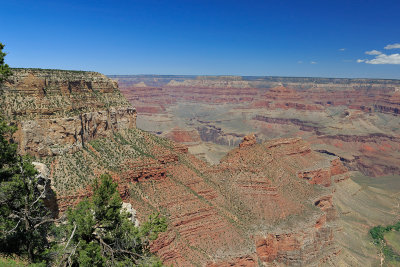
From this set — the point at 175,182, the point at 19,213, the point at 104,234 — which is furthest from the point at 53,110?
the point at 19,213

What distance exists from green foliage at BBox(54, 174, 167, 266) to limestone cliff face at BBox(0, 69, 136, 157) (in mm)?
22662

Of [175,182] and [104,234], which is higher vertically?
[104,234]

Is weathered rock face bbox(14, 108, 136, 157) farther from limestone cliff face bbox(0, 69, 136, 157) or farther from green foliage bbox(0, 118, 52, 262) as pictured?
green foliage bbox(0, 118, 52, 262)

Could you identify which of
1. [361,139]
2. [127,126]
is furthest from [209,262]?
[361,139]

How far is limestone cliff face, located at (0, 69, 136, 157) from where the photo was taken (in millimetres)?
39656

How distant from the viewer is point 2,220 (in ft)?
62.0

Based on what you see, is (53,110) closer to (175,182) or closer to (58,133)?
(58,133)

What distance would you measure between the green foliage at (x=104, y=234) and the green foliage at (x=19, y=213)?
1.64 meters

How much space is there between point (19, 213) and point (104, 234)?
7472 mm

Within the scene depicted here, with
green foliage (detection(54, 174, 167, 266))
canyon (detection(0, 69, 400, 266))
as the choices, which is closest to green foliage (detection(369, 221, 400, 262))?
canyon (detection(0, 69, 400, 266))

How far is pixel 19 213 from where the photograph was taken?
18953 millimetres

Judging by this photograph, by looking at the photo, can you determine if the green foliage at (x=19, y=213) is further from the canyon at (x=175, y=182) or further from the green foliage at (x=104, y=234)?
the canyon at (x=175, y=182)

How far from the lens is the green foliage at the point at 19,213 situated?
18.8 meters

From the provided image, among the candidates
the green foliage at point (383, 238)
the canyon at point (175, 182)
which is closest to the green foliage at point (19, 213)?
the canyon at point (175, 182)
